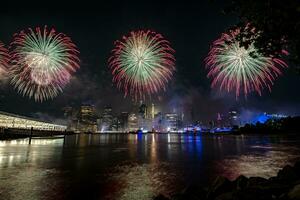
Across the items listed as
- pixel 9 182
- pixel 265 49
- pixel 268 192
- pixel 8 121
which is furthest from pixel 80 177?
pixel 8 121

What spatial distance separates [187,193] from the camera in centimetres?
1310

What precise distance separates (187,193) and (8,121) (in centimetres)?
14565

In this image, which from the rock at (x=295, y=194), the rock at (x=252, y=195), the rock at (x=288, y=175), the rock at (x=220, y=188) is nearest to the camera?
the rock at (x=295, y=194)

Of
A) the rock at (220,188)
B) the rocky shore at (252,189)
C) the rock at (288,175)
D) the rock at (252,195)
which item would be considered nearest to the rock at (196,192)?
the rocky shore at (252,189)

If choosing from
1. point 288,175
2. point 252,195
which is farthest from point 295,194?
point 288,175

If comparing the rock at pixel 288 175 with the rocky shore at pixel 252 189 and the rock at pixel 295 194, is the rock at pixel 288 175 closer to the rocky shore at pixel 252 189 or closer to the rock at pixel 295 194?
the rocky shore at pixel 252 189

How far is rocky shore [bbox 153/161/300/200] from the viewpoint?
9.87 metres

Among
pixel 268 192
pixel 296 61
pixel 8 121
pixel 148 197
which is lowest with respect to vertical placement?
pixel 148 197

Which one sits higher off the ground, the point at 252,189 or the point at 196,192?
the point at 252,189

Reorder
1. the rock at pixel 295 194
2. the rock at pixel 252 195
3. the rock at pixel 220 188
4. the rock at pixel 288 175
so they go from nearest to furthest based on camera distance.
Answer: the rock at pixel 295 194
the rock at pixel 252 195
the rock at pixel 220 188
the rock at pixel 288 175

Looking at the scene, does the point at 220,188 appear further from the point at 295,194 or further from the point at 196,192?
the point at 295,194

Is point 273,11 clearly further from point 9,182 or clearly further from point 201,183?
point 9,182

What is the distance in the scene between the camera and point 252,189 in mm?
10516

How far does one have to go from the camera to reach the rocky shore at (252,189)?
9867 mm
